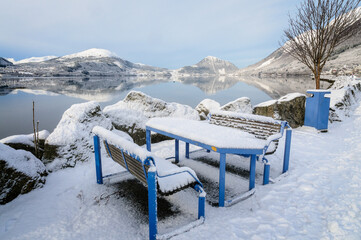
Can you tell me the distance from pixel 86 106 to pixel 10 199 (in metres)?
3.30

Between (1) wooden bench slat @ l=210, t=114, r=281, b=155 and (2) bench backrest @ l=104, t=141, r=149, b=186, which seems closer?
(2) bench backrest @ l=104, t=141, r=149, b=186

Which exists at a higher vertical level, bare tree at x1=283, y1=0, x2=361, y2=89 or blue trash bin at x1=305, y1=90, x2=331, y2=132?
bare tree at x1=283, y1=0, x2=361, y2=89

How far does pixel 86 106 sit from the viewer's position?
6500 millimetres

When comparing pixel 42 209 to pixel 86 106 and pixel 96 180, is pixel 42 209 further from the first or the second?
pixel 86 106

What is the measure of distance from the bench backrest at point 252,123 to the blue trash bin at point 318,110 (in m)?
4.03

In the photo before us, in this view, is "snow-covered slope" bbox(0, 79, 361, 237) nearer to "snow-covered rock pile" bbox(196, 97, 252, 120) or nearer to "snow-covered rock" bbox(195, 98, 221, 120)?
"snow-covered rock pile" bbox(196, 97, 252, 120)

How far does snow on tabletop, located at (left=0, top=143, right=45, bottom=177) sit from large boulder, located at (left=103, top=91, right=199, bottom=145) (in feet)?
10.5

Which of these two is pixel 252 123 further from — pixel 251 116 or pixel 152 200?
pixel 152 200

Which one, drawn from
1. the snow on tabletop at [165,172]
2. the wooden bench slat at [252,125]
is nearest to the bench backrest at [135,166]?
the snow on tabletop at [165,172]

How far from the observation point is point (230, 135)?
3.83 meters

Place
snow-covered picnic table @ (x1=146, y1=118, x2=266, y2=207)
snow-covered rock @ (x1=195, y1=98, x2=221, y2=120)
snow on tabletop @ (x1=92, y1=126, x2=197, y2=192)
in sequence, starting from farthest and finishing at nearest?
snow-covered rock @ (x1=195, y1=98, x2=221, y2=120), snow-covered picnic table @ (x1=146, y1=118, x2=266, y2=207), snow on tabletop @ (x1=92, y1=126, x2=197, y2=192)

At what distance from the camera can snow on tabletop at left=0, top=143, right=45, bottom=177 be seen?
389cm

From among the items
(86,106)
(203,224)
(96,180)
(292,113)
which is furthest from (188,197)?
(292,113)

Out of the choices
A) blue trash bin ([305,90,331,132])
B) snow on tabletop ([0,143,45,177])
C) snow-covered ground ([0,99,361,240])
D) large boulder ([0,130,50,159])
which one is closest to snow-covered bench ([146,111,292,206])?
snow-covered ground ([0,99,361,240])
